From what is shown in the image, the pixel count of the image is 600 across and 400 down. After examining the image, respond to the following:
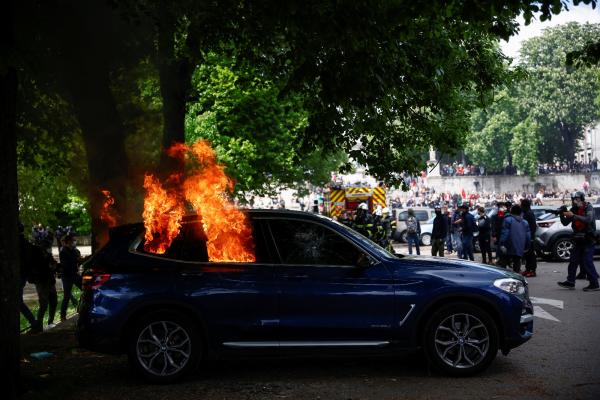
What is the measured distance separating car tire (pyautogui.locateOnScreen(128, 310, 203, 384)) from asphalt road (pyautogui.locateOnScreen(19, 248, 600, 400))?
0.15 meters

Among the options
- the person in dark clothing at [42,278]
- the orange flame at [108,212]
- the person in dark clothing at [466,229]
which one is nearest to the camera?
the person in dark clothing at [42,278]

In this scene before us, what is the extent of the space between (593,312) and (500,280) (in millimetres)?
5007

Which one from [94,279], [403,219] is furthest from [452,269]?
[403,219]

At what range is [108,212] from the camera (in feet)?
42.4

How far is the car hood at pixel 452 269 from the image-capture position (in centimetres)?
741

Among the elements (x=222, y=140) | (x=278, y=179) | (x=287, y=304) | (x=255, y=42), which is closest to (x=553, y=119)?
(x=278, y=179)

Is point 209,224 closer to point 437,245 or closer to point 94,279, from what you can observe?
point 94,279

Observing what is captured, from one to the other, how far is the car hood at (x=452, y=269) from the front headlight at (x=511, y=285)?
5 centimetres

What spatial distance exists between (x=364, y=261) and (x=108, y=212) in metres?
6.79

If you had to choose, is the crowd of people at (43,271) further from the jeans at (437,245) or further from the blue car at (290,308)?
the jeans at (437,245)

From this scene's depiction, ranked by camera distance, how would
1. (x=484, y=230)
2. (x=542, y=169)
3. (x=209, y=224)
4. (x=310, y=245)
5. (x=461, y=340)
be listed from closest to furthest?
(x=461, y=340) → (x=310, y=245) → (x=209, y=224) → (x=484, y=230) → (x=542, y=169)

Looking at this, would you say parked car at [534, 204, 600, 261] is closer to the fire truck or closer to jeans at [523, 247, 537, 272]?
jeans at [523, 247, 537, 272]

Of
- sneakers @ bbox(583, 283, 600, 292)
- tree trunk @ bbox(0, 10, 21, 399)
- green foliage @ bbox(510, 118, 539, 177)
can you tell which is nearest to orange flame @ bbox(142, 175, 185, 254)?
A: tree trunk @ bbox(0, 10, 21, 399)

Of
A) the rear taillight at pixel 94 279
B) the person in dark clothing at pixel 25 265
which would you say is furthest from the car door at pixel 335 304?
the person in dark clothing at pixel 25 265
